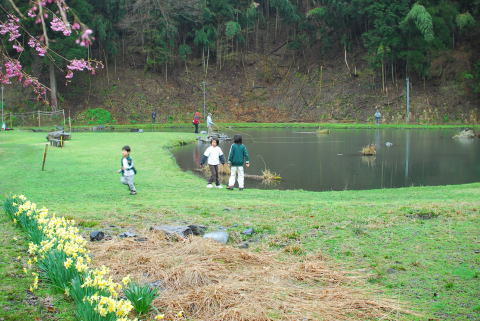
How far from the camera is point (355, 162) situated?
21.0 m

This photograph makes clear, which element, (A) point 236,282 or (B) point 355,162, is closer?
(A) point 236,282

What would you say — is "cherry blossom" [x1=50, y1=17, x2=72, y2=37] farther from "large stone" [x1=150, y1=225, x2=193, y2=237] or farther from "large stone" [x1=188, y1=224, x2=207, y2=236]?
"large stone" [x1=188, y1=224, x2=207, y2=236]

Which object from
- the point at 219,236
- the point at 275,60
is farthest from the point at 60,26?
the point at 275,60

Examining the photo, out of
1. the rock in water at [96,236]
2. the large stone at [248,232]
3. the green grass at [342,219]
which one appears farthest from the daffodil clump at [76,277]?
the large stone at [248,232]

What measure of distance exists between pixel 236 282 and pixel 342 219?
3.48 metres

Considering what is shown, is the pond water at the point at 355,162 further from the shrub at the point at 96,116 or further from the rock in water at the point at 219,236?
the shrub at the point at 96,116

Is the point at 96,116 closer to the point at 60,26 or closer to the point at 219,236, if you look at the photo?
the point at 219,236

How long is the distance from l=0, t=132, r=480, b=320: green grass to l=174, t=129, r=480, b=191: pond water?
2.16 meters

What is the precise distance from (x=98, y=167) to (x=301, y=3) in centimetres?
5133

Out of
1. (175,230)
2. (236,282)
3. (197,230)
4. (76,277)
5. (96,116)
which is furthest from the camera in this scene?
(96,116)

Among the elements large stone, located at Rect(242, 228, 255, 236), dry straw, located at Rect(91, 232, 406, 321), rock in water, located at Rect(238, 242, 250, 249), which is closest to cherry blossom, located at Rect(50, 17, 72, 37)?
dry straw, located at Rect(91, 232, 406, 321)

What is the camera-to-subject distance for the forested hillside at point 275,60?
49.5m

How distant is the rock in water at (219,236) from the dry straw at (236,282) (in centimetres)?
28

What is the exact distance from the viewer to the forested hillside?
163 ft
